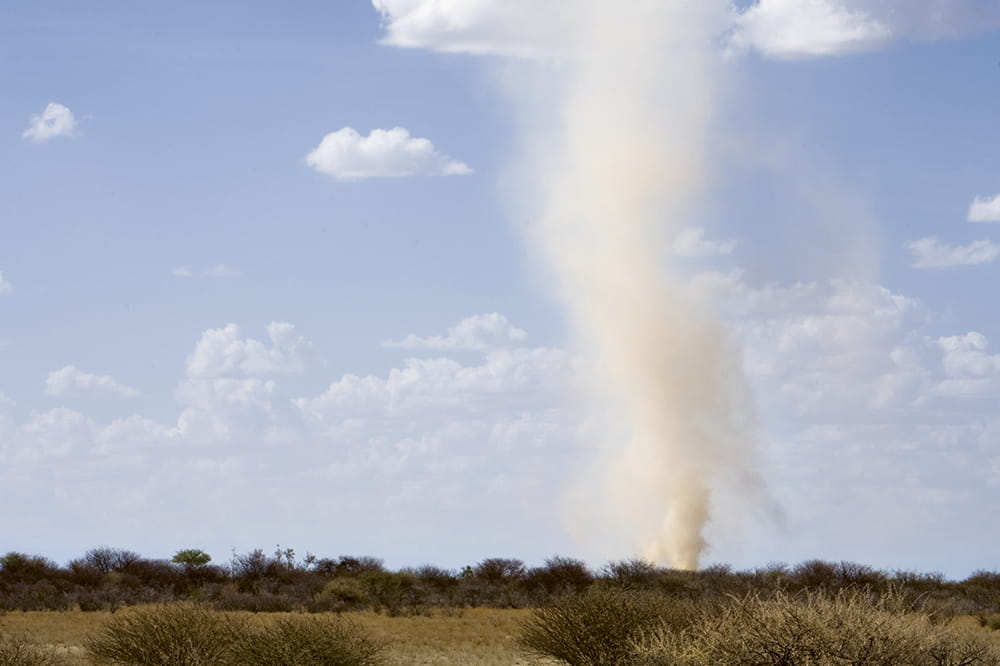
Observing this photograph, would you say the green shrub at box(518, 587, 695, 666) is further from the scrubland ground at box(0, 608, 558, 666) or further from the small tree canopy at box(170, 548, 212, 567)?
the small tree canopy at box(170, 548, 212, 567)

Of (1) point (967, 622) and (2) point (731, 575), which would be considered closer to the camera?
(1) point (967, 622)

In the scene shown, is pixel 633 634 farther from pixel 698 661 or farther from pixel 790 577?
pixel 790 577

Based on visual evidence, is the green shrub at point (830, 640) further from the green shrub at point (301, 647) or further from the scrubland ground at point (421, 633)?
the scrubland ground at point (421, 633)

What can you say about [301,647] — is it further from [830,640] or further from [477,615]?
[477,615]

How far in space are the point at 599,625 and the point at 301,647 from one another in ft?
21.6

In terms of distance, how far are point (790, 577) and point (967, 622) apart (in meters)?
17.3

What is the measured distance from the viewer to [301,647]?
90.0 feet

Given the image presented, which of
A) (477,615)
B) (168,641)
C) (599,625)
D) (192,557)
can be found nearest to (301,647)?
(168,641)

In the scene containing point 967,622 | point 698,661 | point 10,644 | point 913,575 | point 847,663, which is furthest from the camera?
point 913,575

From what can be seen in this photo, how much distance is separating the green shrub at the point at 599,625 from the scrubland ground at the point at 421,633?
185cm

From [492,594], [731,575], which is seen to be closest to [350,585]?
[492,594]

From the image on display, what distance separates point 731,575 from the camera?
6706 cm

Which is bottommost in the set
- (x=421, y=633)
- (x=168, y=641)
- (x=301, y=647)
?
(x=301, y=647)

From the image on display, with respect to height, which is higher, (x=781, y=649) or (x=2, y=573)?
(x=2, y=573)
